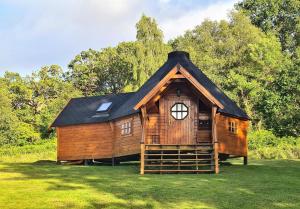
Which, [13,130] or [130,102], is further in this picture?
[13,130]

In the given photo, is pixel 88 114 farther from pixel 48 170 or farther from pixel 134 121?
pixel 48 170

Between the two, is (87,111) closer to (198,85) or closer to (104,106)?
Result: (104,106)

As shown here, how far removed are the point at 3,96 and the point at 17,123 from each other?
212 inches

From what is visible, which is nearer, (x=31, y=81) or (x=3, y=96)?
(x=3, y=96)

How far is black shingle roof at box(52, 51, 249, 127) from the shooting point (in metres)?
37.1

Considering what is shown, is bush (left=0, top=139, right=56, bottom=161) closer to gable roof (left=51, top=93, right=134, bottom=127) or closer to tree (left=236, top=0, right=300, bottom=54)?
gable roof (left=51, top=93, right=134, bottom=127)

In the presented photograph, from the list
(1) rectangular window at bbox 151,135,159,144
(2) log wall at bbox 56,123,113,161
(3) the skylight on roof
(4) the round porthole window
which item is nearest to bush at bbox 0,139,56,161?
(2) log wall at bbox 56,123,113,161

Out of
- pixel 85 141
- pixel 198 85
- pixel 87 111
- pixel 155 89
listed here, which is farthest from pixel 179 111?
pixel 87 111

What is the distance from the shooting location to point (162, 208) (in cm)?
1884

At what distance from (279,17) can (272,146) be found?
122 feet

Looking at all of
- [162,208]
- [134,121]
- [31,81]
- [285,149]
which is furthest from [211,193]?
[31,81]

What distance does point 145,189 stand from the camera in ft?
74.6

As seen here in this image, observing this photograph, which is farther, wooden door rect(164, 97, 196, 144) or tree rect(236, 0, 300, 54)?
tree rect(236, 0, 300, 54)

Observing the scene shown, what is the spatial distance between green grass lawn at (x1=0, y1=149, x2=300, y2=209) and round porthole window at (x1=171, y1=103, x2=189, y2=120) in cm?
487
